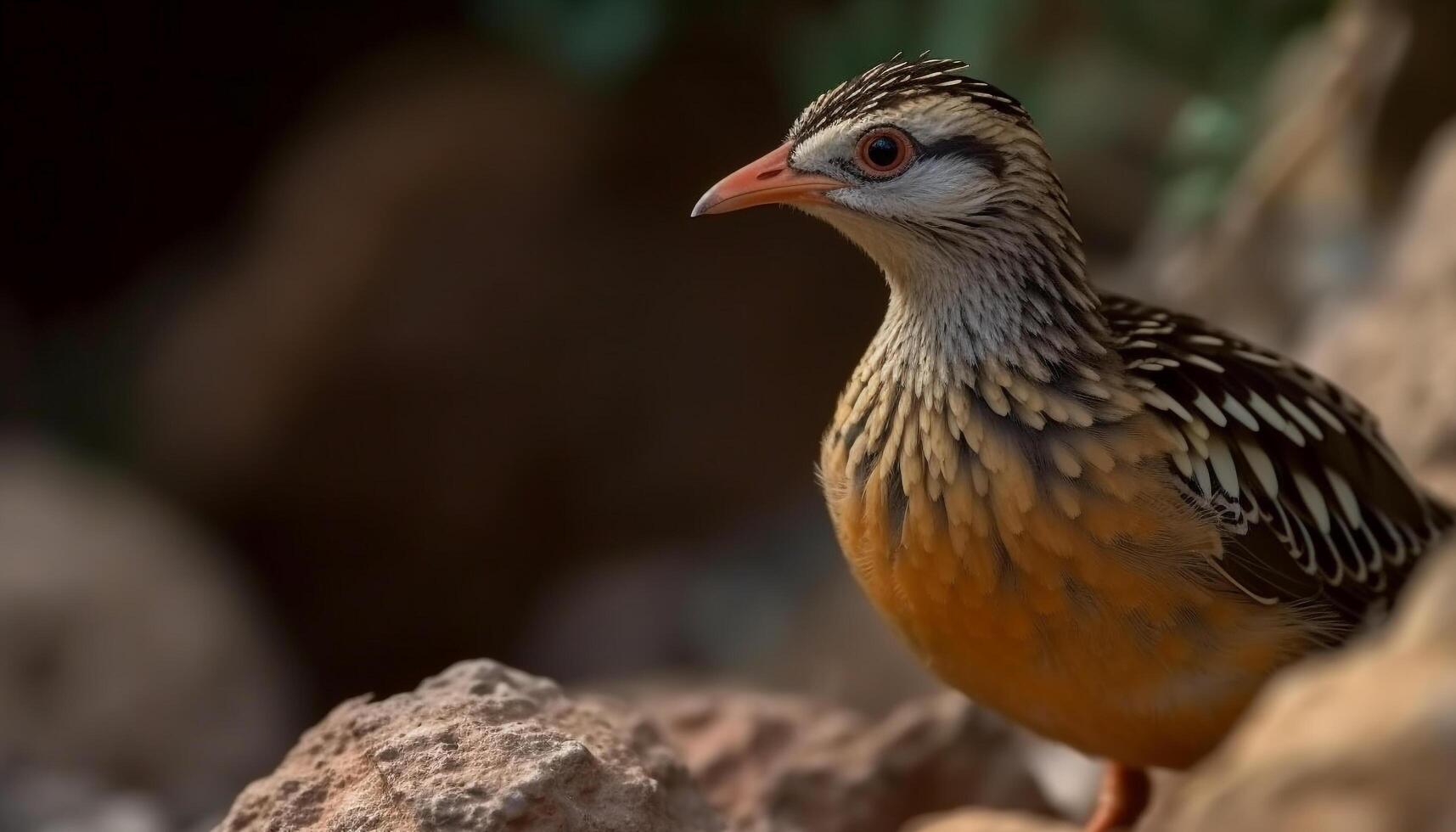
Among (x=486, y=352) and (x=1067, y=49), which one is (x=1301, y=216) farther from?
(x=486, y=352)

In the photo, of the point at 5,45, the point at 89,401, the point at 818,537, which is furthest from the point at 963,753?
the point at 5,45

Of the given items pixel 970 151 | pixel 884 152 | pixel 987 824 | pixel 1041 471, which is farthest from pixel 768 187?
pixel 987 824

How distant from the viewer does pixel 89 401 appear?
690 cm

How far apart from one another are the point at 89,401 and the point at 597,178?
2.55m

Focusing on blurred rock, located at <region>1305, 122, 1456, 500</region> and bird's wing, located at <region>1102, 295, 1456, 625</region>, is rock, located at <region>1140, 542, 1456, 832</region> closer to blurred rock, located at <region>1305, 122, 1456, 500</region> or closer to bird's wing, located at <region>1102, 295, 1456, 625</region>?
bird's wing, located at <region>1102, 295, 1456, 625</region>

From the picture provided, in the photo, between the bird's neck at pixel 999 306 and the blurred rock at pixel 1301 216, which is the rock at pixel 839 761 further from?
the blurred rock at pixel 1301 216

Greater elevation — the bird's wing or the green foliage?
the green foliage

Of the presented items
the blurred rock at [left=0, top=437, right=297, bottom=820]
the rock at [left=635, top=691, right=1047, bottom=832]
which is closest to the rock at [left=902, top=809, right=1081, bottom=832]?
the rock at [left=635, top=691, right=1047, bottom=832]

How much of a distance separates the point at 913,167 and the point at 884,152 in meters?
0.06

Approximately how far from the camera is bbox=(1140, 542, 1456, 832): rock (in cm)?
136

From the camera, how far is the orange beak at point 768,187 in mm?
2705

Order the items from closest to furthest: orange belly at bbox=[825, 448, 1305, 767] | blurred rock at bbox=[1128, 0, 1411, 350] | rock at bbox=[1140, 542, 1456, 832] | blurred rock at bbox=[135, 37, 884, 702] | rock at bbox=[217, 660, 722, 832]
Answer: rock at bbox=[1140, 542, 1456, 832] → rock at bbox=[217, 660, 722, 832] → orange belly at bbox=[825, 448, 1305, 767] → blurred rock at bbox=[1128, 0, 1411, 350] → blurred rock at bbox=[135, 37, 884, 702]

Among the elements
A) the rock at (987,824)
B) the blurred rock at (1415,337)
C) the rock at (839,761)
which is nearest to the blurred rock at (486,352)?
the blurred rock at (1415,337)

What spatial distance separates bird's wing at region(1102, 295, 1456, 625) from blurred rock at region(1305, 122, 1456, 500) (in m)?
0.78
